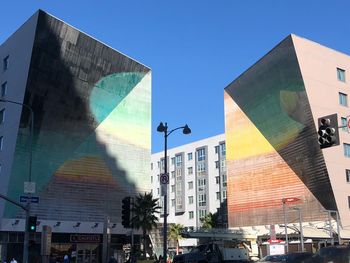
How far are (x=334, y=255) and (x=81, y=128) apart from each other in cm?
5108

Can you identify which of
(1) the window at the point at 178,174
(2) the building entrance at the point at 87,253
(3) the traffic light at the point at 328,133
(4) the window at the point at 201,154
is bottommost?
(2) the building entrance at the point at 87,253

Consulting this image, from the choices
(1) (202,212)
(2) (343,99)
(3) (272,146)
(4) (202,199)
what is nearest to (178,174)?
(4) (202,199)

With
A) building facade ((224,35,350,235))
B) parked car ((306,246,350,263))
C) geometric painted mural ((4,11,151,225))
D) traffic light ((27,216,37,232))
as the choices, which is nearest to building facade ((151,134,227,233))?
building facade ((224,35,350,235))

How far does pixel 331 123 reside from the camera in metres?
19.8

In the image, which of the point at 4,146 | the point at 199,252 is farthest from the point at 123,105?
the point at 199,252

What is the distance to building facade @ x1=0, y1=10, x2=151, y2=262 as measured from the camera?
60.4 metres

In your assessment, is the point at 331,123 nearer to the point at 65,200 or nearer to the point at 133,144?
the point at 65,200

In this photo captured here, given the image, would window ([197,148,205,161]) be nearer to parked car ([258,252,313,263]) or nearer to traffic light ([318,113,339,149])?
parked car ([258,252,313,263])

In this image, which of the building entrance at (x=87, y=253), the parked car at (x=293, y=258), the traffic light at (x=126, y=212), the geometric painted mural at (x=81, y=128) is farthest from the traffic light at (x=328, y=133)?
the building entrance at (x=87, y=253)

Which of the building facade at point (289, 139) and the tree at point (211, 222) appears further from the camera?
the tree at point (211, 222)

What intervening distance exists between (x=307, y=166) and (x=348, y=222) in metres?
8.31

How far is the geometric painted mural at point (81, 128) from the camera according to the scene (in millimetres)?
62031

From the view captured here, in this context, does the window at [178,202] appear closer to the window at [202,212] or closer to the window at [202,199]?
Result: the window at [202,199]

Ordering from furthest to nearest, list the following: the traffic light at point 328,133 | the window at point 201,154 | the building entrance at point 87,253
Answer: the window at point 201,154
the building entrance at point 87,253
the traffic light at point 328,133
